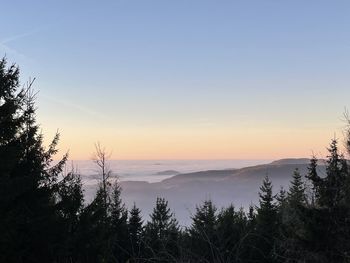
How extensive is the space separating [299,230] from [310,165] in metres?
Answer: 4.01

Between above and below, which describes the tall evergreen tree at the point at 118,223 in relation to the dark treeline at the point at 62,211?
below

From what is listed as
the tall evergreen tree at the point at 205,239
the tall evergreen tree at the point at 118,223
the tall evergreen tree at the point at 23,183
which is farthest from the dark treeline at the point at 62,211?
the tall evergreen tree at the point at 118,223

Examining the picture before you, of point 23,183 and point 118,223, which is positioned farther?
point 118,223

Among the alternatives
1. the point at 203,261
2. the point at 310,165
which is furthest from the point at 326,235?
the point at 203,261

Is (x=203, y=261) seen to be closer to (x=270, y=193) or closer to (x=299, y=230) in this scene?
(x=299, y=230)

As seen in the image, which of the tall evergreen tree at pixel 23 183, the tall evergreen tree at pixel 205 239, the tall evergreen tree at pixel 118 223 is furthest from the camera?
the tall evergreen tree at pixel 118 223

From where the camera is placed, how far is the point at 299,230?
926 inches

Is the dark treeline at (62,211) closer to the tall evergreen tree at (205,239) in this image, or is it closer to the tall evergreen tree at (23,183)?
the tall evergreen tree at (23,183)

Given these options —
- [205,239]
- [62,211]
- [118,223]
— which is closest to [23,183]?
[62,211]

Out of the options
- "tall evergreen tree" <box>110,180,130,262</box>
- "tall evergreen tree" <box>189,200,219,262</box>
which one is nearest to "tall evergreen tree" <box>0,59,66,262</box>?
"tall evergreen tree" <box>189,200,219,262</box>

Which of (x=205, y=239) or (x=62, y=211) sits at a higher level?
(x=205, y=239)

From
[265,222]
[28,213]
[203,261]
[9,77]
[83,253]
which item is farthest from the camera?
[265,222]

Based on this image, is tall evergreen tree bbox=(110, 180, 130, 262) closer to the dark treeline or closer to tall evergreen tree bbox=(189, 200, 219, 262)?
the dark treeline

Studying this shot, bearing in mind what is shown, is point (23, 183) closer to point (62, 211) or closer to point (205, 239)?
point (62, 211)
